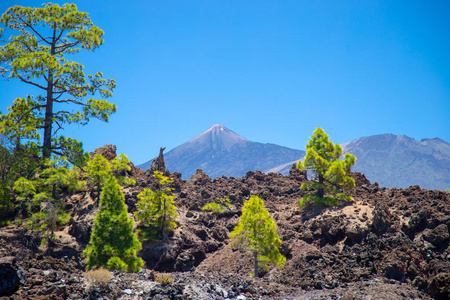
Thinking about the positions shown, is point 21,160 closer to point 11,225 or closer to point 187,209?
point 11,225

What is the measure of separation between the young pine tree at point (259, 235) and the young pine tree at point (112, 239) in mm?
7299

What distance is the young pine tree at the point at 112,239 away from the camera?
19250 millimetres

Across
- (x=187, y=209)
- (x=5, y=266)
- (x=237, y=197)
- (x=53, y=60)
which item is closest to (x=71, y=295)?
(x=5, y=266)

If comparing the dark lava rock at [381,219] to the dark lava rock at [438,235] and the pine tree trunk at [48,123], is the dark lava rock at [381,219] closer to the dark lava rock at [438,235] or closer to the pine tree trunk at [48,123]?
the dark lava rock at [438,235]

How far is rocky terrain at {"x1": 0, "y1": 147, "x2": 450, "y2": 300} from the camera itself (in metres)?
13.1

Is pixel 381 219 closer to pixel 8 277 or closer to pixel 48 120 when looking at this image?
pixel 8 277

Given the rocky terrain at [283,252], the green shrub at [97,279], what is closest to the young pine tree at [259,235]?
the rocky terrain at [283,252]

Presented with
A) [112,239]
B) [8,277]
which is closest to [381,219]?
[112,239]

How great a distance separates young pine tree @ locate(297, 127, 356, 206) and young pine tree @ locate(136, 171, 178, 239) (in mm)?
12417

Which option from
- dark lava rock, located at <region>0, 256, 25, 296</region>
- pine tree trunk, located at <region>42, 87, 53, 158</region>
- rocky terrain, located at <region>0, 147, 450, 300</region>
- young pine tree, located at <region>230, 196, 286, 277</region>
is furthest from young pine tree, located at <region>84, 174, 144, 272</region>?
dark lava rock, located at <region>0, 256, 25, 296</region>

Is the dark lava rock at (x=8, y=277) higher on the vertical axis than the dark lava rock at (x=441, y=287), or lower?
higher

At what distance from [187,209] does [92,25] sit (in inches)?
715

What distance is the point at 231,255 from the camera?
27.4 m

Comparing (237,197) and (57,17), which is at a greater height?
(57,17)
